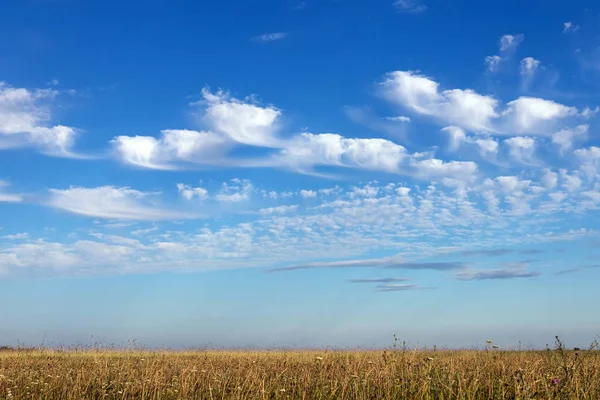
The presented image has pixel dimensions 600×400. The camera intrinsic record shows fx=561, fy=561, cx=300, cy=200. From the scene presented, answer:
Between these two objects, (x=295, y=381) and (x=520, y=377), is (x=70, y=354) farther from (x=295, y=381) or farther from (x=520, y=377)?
(x=520, y=377)

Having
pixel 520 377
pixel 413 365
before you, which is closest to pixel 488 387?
pixel 520 377

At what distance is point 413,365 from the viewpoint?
12734 mm

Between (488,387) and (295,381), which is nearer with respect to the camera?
(488,387)

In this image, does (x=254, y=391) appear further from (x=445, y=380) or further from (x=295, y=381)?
(x=445, y=380)

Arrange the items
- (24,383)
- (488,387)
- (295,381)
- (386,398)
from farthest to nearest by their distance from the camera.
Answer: (24,383) → (295,381) → (488,387) → (386,398)

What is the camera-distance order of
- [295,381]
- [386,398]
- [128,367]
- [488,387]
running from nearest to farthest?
1. [386,398]
2. [488,387]
3. [295,381]
4. [128,367]

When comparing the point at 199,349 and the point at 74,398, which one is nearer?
the point at 74,398

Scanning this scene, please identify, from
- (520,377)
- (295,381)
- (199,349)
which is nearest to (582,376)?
(520,377)

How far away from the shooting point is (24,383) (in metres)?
12.1

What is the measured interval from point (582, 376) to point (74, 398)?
10129mm

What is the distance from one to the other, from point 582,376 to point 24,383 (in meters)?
11.9

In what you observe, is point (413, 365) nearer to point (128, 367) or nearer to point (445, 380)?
point (445, 380)

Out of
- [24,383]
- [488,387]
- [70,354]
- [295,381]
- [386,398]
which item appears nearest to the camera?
[386,398]

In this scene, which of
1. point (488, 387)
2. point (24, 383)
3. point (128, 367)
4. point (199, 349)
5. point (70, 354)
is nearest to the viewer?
point (488, 387)
